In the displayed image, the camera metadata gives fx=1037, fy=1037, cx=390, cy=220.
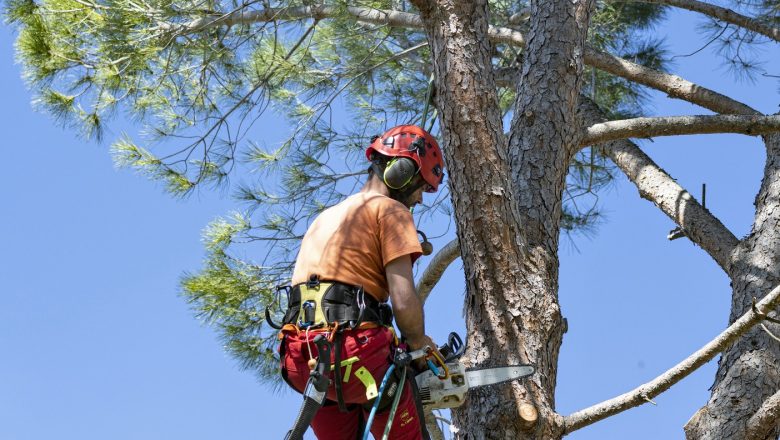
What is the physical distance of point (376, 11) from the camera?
212 inches

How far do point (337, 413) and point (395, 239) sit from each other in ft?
1.91

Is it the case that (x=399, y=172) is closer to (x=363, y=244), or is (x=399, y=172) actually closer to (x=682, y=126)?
(x=363, y=244)

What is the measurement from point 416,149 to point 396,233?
314mm

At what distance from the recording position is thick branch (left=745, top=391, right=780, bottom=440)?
10.6ft

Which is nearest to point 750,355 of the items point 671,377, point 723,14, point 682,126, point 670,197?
→ point 682,126

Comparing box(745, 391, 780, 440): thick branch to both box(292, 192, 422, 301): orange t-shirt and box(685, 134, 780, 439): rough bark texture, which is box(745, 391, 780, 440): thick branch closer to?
box(685, 134, 780, 439): rough bark texture

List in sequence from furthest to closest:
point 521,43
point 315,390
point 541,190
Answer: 1. point 521,43
2. point 541,190
3. point 315,390

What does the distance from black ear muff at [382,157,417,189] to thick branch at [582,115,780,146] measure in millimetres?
1040

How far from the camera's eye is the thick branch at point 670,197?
4.50 m

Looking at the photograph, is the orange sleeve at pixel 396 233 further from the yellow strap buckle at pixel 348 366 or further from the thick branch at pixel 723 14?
the thick branch at pixel 723 14

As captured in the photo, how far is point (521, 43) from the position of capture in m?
5.00

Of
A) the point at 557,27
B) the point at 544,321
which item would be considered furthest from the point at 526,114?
the point at 544,321

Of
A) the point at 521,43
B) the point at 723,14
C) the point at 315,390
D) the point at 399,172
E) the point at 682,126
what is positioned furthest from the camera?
the point at 723,14

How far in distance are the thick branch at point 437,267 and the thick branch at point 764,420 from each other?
1445mm
